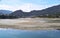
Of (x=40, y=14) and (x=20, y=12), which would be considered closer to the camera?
(x=20, y=12)

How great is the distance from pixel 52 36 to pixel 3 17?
43.9 feet

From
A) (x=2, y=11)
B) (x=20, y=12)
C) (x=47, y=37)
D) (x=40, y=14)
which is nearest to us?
(x=47, y=37)

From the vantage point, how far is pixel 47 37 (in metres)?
11.4

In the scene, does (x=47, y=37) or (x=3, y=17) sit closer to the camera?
(x=47, y=37)

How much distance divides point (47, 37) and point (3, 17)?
44.7 feet

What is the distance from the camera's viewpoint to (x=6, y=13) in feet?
80.6

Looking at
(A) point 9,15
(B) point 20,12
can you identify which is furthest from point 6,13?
(B) point 20,12

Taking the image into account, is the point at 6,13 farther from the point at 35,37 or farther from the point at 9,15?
the point at 35,37

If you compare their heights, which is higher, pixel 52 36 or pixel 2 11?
pixel 2 11

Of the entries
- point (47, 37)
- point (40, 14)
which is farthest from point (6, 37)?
point (40, 14)

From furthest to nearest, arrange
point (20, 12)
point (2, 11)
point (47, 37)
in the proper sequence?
point (20, 12) → point (2, 11) → point (47, 37)

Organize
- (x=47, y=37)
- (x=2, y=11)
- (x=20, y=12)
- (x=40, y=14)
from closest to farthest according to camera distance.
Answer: (x=47, y=37) → (x=2, y=11) → (x=20, y=12) → (x=40, y=14)

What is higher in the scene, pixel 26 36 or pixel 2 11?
pixel 2 11

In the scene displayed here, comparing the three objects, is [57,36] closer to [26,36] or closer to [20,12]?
[26,36]
